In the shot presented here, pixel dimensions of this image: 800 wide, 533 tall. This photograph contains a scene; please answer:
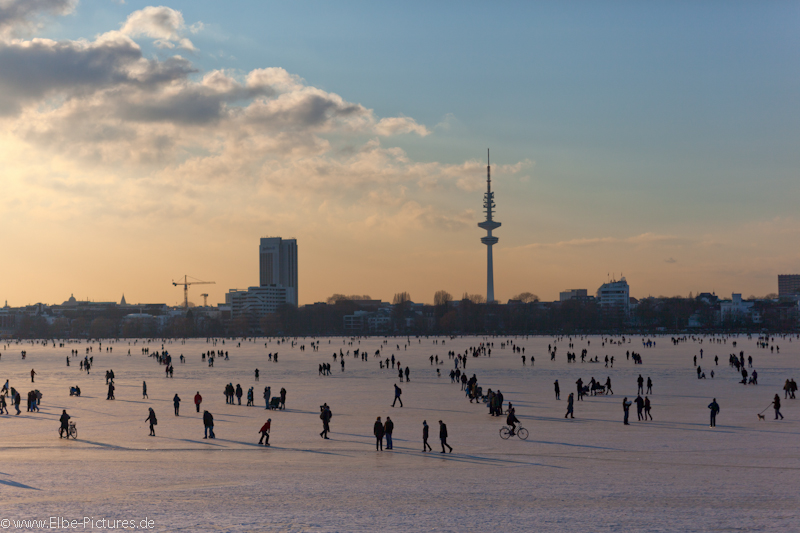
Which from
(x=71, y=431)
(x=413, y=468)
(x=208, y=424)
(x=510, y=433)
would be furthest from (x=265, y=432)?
(x=510, y=433)

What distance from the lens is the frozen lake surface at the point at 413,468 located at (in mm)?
13070

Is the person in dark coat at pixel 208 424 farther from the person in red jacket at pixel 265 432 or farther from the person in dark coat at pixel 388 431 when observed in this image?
the person in dark coat at pixel 388 431

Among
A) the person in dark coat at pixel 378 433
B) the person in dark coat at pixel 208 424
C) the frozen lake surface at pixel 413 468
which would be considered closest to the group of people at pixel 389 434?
the person in dark coat at pixel 378 433

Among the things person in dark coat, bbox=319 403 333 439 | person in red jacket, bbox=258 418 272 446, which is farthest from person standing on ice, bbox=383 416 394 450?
person in red jacket, bbox=258 418 272 446

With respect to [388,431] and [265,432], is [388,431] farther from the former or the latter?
[265,432]

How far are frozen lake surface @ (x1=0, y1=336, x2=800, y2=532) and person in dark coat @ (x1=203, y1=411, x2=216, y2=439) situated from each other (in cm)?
30

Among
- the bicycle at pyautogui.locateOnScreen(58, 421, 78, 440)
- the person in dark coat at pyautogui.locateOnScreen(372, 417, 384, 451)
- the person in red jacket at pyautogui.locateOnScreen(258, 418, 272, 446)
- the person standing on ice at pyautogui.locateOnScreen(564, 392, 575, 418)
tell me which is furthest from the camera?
the person standing on ice at pyautogui.locateOnScreen(564, 392, 575, 418)

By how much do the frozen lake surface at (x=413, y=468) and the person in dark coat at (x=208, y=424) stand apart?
30cm

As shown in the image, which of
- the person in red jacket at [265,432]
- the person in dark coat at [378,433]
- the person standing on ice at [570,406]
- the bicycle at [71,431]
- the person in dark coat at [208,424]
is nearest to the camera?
the person in dark coat at [378,433]

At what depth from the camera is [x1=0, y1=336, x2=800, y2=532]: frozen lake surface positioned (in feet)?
42.9

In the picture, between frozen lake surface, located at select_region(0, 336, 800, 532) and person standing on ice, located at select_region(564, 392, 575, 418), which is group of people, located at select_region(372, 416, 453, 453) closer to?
frozen lake surface, located at select_region(0, 336, 800, 532)

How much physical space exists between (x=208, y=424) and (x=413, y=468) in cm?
796

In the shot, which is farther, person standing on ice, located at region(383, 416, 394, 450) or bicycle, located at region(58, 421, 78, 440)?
bicycle, located at region(58, 421, 78, 440)

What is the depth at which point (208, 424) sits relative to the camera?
2245 centimetres
